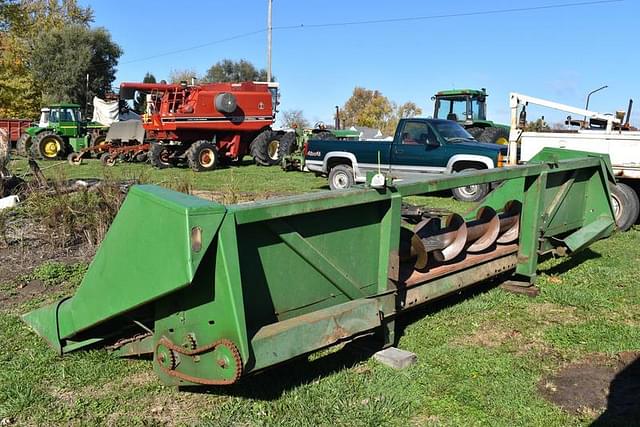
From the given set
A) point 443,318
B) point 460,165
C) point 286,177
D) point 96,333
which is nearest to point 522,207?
point 443,318

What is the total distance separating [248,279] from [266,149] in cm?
1568

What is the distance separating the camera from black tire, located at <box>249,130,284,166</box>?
18359mm

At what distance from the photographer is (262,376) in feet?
11.3

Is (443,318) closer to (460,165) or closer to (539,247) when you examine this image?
(539,247)

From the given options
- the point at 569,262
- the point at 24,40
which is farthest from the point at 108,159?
the point at 24,40

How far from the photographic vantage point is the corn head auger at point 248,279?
263 cm

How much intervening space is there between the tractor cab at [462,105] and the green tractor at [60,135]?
12477mm

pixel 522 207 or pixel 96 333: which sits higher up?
pixel 522 207

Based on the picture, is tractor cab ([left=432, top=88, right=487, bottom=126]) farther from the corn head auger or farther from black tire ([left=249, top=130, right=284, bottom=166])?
the corn head auger

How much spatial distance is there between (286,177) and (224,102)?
12.2 feet

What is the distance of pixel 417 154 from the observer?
11328 millimetres

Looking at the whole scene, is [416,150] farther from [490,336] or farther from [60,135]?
[60,135]

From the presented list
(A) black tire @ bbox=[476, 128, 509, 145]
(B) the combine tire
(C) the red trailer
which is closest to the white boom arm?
(A) black tire @ bbox=[476, 128, 509, 145]

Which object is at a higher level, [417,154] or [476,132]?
[476,132]
